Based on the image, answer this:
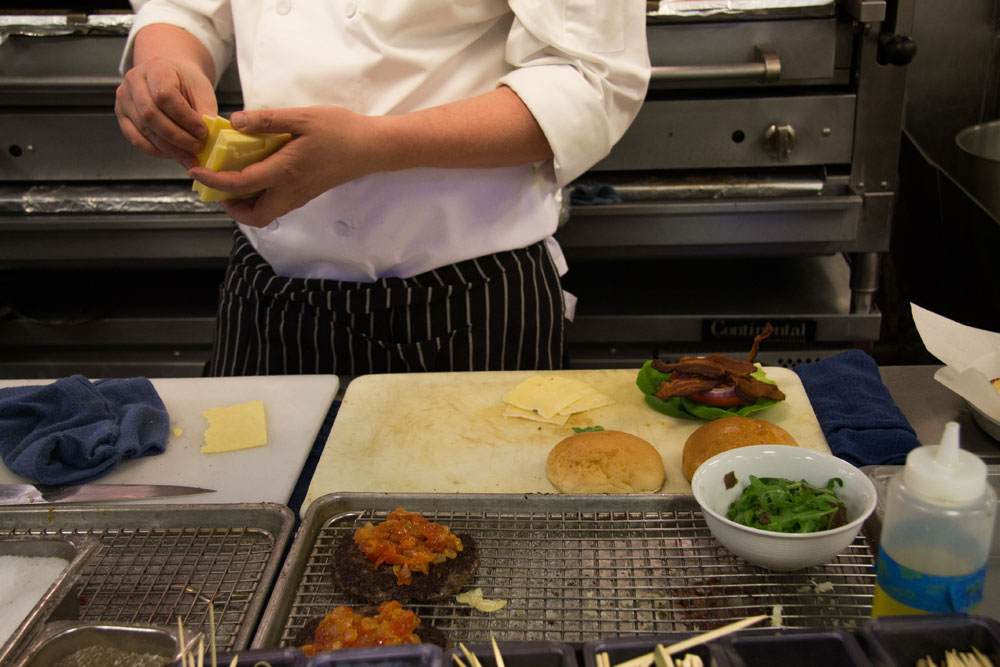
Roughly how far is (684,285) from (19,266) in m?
2.18

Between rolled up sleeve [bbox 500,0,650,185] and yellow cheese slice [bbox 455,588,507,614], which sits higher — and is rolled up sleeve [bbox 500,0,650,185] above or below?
above

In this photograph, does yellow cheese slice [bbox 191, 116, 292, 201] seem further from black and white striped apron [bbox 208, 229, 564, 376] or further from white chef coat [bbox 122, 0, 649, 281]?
black and white striped apron [bbox 208, 229, 564, 376]

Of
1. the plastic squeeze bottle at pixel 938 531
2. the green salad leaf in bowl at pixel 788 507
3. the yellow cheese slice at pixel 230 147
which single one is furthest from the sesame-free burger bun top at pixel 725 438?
the yellow cheese slice at pixel 230 147

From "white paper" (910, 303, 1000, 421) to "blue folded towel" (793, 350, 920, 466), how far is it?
10 centimetres

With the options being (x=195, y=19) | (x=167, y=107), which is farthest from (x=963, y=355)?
(x=195, y=19)

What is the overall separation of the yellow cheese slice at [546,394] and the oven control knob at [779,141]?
4.30 feet

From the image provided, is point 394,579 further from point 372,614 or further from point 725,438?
point 725,438

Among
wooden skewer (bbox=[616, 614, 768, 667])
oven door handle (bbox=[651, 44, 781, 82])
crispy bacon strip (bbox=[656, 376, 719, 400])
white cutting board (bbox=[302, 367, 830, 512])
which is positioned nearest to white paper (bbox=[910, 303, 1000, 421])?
white cutting board (bbox=[302, 367, 830, 512])

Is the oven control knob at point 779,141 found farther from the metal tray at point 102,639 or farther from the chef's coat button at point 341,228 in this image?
the metal tray at point 102,639

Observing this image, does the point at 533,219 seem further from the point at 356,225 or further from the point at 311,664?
the point at 311,664

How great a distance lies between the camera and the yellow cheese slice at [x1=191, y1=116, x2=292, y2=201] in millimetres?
1311

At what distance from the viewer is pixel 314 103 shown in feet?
5.14

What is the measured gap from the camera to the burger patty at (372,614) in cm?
94

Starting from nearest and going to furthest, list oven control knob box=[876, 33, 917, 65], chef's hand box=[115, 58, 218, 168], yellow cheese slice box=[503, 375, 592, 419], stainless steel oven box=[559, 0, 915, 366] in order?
chef's hand box=[115, 58, 218, 168] < yellow cheese slice box=[503, 375, 592, 419] < oven control knob box=[876, 33, 917, 65] < stainless steel oven box=[559, 0, 915, 366]
